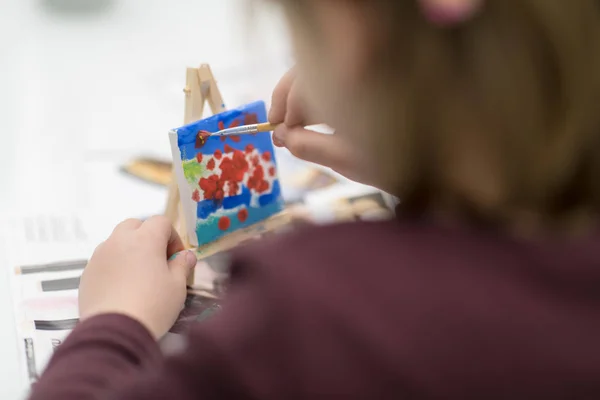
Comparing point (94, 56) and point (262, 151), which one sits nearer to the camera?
point (262, 151)

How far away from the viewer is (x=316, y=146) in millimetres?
625

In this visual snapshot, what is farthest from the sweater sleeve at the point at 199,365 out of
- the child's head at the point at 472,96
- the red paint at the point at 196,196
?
the red paint at the point at 196,196

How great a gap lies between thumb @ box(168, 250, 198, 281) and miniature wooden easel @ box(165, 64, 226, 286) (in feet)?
0.20

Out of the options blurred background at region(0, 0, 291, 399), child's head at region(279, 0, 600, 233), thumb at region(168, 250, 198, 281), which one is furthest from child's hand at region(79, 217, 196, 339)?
child's head at region(279, 0, 600, 233)

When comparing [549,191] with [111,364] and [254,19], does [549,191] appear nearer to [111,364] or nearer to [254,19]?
[254,19]

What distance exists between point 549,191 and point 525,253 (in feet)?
0.13

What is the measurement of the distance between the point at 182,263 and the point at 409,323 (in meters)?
0.34

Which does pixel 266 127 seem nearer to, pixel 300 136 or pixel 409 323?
pixel 300 136

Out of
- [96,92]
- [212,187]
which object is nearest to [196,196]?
[212,187]

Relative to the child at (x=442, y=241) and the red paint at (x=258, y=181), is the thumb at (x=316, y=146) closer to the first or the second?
the red paint at (x=258, y=181)

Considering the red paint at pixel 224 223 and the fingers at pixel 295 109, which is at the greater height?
the fingers at pixel 295 109

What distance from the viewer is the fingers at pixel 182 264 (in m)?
0.61

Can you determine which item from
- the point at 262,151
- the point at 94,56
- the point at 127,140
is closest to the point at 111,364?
the point at 262,151

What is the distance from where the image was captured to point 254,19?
41 cm
